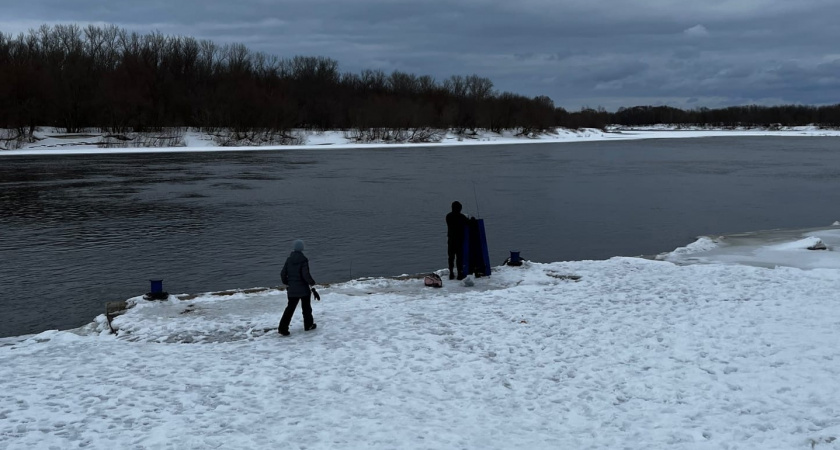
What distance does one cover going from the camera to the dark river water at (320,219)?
45.9 feet

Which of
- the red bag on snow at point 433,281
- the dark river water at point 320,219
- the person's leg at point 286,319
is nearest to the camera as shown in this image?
the person's leg at point 286,319

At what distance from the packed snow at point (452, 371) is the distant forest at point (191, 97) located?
70.3m

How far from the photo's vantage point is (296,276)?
9.66 meters

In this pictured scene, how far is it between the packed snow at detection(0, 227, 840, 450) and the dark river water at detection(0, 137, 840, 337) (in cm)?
252

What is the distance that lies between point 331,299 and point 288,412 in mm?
4627

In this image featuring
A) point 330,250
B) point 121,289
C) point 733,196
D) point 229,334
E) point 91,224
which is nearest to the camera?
point 229,334

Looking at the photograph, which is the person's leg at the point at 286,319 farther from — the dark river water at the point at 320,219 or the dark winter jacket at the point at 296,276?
the dark river water at the point at 320,219

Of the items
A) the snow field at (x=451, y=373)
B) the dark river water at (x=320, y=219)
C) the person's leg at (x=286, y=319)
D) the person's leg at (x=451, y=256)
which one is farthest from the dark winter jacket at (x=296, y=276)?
the person's leg at (x=451, y=256)

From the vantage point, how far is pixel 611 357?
8.63m

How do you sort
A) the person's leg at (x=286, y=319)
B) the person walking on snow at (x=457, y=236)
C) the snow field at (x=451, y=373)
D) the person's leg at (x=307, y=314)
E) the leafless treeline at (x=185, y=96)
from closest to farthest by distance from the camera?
the snow field at (x=451, y=373) → the person's leg at (x=286, y=319) → the person's leg at (x=307, y=314) → the person walking on snow at (x=457, y=236) → the leafless treeline at (x=185, y=96)

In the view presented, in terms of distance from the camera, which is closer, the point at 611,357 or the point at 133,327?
the point at 611,357

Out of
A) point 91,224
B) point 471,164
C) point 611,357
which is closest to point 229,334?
point 611,357

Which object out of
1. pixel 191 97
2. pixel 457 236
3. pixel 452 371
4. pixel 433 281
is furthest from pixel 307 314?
pixel 191 97

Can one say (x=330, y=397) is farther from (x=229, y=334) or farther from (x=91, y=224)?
(x=91, y=224)
